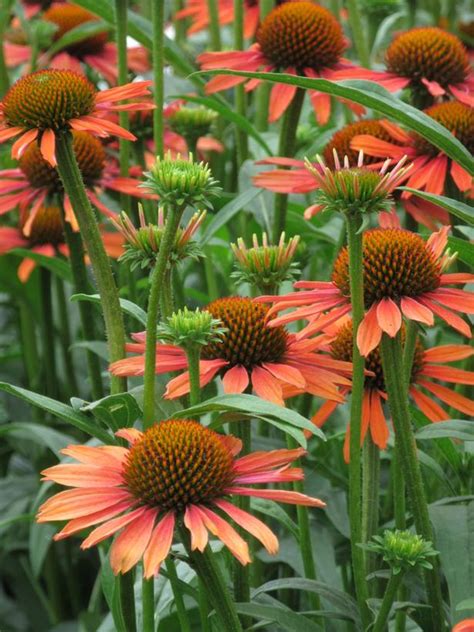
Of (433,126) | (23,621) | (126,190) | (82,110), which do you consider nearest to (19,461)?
(23,621)

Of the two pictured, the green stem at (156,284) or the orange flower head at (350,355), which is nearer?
the green stem at (156,284)

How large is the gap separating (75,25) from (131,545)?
4.33ft

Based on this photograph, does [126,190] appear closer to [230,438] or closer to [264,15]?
[264,15]

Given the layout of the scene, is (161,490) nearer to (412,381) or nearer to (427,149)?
(412,381)

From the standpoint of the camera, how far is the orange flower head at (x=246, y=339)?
38.1 inches

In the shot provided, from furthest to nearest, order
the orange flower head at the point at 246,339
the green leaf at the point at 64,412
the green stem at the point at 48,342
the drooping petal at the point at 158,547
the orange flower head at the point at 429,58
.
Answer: the green stem at the point at 48,342, the orange flower head at the point at 429,58, the orange flower head at the point at 246,339, the green leaf at the point at 64,412, the drooping petal at the point at 158,547

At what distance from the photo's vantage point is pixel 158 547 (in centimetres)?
76

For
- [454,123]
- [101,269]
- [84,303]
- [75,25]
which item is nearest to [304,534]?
[101,269]

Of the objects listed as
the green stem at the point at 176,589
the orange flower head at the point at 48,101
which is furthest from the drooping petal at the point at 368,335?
the orange flower head at the point at 48,101

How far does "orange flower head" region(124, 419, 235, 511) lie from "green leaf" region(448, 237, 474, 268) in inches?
11.3

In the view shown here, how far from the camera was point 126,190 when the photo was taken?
1.38m

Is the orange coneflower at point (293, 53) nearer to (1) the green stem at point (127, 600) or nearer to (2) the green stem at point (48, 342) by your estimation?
(2) the green stem at point (48, 342)

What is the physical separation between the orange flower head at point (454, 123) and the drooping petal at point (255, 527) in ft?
1.96

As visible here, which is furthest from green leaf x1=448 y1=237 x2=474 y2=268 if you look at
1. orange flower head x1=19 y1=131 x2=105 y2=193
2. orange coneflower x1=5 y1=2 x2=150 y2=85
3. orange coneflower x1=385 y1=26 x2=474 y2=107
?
orange coneflower x1=5 y1=2 x2=150 y2=85
